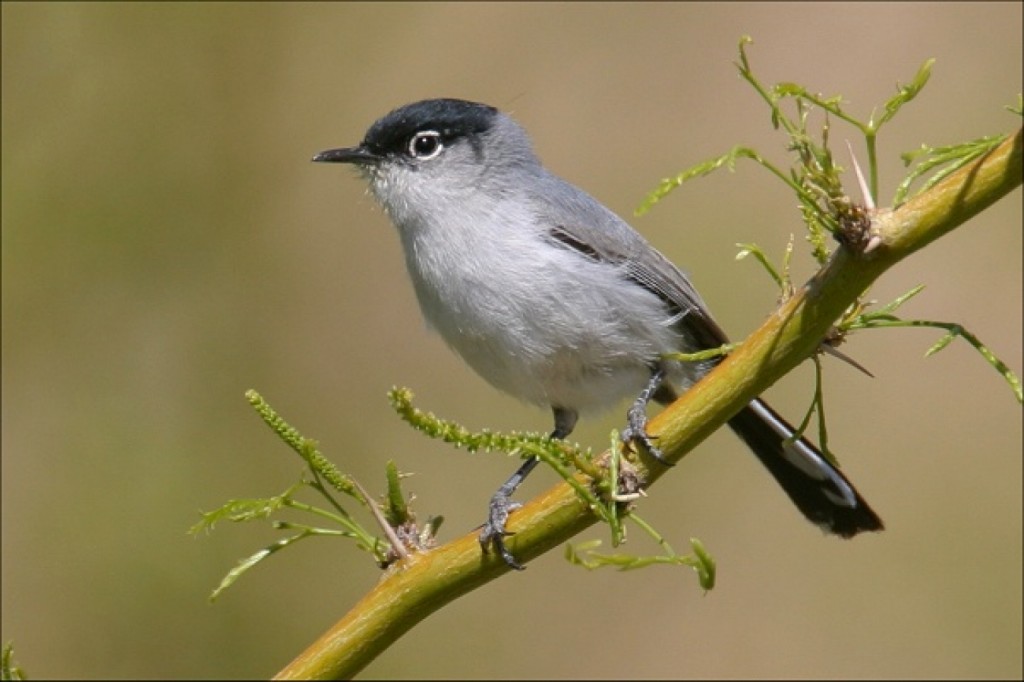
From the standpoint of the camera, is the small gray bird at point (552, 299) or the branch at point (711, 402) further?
the small gray bird at point (552, 299)

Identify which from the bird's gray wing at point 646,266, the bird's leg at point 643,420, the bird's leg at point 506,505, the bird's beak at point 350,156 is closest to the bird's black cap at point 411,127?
the bird's beak at point 350,156

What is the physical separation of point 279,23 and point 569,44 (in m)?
0.93

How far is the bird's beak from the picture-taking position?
2834 mm

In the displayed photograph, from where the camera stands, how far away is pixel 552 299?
2.50 m

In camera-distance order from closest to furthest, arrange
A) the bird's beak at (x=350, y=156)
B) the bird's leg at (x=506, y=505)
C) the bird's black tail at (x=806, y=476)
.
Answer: the bird's leg at (x=506, y=505) → the bird's black tail at (x=806, y=476) → the bird's beak at (x=350, y=156)

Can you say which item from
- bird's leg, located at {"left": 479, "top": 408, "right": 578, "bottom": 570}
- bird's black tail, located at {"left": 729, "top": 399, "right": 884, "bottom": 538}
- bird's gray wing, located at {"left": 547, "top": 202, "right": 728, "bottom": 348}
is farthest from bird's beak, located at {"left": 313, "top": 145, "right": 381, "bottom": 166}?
bird's black tail, located at {"left": 729, "top": 399, "right": 884, "bottom": 538}

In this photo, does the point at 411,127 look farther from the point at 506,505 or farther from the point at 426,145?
the point at 506,505

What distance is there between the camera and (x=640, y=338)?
101 inches

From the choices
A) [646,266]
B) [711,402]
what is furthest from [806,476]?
[711,402]

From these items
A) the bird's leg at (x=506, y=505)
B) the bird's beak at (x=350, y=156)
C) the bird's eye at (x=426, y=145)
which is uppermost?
the bird's beak at (x=350, y=156)

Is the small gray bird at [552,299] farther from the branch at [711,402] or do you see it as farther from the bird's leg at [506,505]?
the branch at [711,402]

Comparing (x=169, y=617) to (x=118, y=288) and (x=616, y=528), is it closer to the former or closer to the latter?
(x=118, y=288)

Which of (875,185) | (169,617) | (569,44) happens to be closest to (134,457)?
(169,617)

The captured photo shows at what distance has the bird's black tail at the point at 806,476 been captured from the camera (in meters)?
2.35
